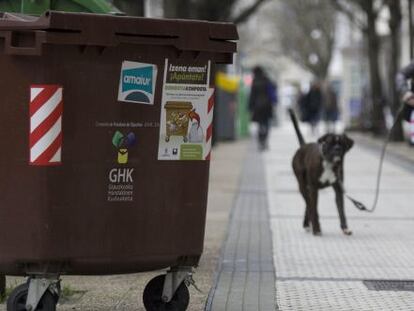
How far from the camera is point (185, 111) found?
5922 millimetres

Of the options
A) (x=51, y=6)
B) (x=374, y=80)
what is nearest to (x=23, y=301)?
(x=51, y=6)

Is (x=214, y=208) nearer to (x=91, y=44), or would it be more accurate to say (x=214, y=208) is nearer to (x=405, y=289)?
(x=405, y=289)

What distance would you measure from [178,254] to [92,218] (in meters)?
0.56

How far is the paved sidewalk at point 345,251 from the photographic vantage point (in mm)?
7121

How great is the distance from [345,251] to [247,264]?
3.70ft

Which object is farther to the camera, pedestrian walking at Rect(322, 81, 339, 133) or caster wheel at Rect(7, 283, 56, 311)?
pedestrian walking at Rect(322, 81, 339, 133)

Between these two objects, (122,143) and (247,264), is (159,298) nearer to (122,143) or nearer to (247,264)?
(122,143)

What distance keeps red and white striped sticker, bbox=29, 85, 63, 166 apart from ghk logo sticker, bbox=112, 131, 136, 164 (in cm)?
31

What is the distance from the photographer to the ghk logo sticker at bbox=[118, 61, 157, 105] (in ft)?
18.8

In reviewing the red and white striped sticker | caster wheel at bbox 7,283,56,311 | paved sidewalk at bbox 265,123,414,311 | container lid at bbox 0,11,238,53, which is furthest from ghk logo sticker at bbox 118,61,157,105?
paved sidewalk at bbox 265,123,414,311

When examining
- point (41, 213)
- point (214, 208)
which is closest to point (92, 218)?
point (41, 213)

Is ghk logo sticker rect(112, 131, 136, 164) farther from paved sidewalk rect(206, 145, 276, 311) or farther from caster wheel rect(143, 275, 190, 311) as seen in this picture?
paved sidewalk rect(206, 145, 276, 311)

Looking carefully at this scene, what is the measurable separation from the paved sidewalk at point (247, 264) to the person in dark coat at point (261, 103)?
36.4ft

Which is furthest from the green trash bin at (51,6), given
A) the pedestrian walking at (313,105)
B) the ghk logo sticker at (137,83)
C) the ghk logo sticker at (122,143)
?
the pedestrian walking at (313,105)
